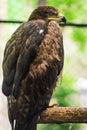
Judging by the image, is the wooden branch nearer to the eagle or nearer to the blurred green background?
the eagle

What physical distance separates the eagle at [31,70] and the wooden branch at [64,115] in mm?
30

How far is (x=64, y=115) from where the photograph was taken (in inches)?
93.4

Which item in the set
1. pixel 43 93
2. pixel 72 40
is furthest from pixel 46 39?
pixel 72 40

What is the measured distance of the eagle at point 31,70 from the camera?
2361mm

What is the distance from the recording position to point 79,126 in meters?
4.09

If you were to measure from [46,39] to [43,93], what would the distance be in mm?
221

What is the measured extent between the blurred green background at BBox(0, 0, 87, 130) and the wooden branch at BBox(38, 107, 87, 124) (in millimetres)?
1412

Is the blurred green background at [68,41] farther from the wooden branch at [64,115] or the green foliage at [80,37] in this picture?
the wooden branch at [64,115]

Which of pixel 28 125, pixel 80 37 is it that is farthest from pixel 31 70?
pixel 80 37

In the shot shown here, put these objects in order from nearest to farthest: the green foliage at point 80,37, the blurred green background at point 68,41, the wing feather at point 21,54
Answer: the wing feather at point 21,54, the blurred green background at point 68,41, the green foliage at point 80,37

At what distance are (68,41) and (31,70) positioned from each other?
2.43 metres

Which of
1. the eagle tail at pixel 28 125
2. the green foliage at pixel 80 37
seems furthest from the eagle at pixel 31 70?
the green foliage at pixel 80 37

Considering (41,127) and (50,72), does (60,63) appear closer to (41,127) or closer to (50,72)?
(50,72)

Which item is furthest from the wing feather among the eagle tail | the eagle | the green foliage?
the green foliage
